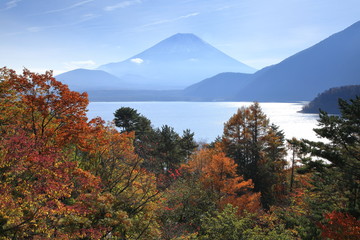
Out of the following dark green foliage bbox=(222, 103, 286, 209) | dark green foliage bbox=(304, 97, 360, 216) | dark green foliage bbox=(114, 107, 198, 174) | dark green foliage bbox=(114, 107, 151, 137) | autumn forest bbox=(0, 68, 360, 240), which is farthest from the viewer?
dark green foliage bbox=(114, 107, 151, 137)

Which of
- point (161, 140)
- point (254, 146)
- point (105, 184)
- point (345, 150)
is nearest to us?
point (345, 150)

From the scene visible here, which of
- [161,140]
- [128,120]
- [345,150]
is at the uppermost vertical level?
[128,120]

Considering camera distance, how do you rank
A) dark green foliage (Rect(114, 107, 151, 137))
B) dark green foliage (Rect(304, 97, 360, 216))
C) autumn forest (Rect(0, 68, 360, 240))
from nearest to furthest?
1. autumn forest (Rect(0, 68, 360, 240))
2. dark green foliage (Rect(304, 97, 360, 216))
3. dark green foliage (Rect(114, 107, 151, 137))

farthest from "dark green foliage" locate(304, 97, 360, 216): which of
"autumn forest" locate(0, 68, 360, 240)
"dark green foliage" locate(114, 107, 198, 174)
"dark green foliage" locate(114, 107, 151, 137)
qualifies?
"dark green foliage" locate(114, 107, 151, 137)

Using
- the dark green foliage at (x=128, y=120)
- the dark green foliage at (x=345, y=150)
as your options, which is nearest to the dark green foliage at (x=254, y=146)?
the dark green foliage at (x=345, y=150)

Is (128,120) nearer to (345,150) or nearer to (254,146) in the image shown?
(254,146)

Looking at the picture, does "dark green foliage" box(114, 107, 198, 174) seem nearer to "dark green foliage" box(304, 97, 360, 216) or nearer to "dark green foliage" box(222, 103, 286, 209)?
"dark green foliage" box(222, 103, 286, 209)

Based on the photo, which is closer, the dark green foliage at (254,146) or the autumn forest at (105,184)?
the autumn forest at (105,184)

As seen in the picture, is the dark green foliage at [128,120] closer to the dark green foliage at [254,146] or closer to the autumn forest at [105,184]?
the dark green foliage at [254,146]

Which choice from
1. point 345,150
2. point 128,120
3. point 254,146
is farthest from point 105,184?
point 128,120

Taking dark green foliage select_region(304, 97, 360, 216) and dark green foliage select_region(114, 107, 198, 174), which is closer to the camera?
dark green foliage select_region(304, 97, 360, 216)

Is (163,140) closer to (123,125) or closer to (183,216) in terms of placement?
(123,125)

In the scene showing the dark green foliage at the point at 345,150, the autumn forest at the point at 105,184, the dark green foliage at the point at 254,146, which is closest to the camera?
the autumn forest at the point at 105,184

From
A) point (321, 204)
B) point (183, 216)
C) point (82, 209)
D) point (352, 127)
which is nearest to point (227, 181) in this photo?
point (183, 216)
